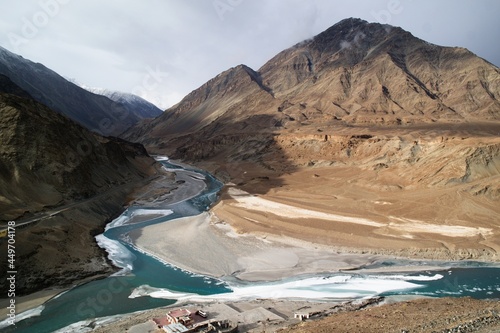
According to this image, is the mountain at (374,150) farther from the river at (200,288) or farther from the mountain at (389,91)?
the river at (200,288)

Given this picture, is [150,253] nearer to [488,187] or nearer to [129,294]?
[129,294]

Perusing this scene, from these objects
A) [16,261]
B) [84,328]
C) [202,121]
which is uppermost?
[202,121]

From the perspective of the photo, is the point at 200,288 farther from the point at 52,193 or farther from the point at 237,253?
the point at 52,193

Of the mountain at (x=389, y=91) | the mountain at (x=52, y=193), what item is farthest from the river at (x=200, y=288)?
the mountain at (x=389, y=91)

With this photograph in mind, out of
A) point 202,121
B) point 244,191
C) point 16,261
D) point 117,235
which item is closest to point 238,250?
point 117,235

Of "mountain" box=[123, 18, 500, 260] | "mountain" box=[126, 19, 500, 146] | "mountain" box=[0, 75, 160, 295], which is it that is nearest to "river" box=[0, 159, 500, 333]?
"mountain" box=[0, 75, 160, 295]

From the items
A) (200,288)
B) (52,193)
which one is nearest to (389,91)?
(52,193)

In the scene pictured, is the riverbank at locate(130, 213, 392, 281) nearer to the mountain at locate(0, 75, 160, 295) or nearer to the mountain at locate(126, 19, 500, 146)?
the mountain at locate(0, 75, 160, 295)
